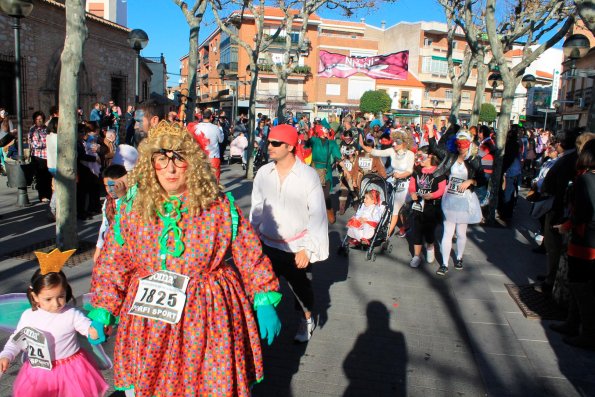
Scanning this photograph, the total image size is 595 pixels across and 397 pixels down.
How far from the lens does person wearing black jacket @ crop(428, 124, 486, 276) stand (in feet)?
20.4

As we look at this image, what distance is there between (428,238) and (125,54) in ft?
73.9

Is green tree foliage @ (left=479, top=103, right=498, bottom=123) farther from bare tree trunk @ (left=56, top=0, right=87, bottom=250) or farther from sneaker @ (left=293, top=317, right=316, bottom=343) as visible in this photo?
sneaker @ (left=293, top=317, right=316, bottom=343)

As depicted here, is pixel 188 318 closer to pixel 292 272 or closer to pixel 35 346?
pixel 35 346

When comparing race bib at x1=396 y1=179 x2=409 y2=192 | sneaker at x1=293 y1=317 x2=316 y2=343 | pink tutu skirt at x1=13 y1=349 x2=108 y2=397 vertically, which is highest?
race bib at x1=396 y1=179 x2=409 y2=192

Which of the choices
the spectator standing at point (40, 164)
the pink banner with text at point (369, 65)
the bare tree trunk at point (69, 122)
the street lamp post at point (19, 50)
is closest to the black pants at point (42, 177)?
the spectator standing at point (40, 164)

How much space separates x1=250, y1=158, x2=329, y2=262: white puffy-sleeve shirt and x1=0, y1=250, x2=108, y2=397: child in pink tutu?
171cm

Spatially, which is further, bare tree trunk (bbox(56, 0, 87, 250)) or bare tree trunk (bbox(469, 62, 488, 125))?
bare tree trunk (bbox(469, 62, 488, 125))

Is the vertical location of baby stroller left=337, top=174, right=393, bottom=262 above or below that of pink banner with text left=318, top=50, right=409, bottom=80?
below

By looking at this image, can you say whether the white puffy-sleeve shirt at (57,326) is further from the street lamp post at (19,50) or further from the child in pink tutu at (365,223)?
the street lamp post at (19,50)

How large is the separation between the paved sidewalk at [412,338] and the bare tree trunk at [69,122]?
58cm

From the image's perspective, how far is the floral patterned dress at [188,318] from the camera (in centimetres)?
239

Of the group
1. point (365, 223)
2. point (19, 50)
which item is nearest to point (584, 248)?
point (365, 223)

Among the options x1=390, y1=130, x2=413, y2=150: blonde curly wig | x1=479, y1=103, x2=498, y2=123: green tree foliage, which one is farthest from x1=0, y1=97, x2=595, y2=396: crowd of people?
x1=479, y1=103, x2=498, y2=123: green tree foliage

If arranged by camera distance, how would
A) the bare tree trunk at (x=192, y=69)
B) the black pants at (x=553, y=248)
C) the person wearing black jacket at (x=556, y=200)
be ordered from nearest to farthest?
the person wearing black jacket at (x=556, y=200)
the black pants at (x=553, y=248)
the bare tree trunk at (x=192, y=69)
